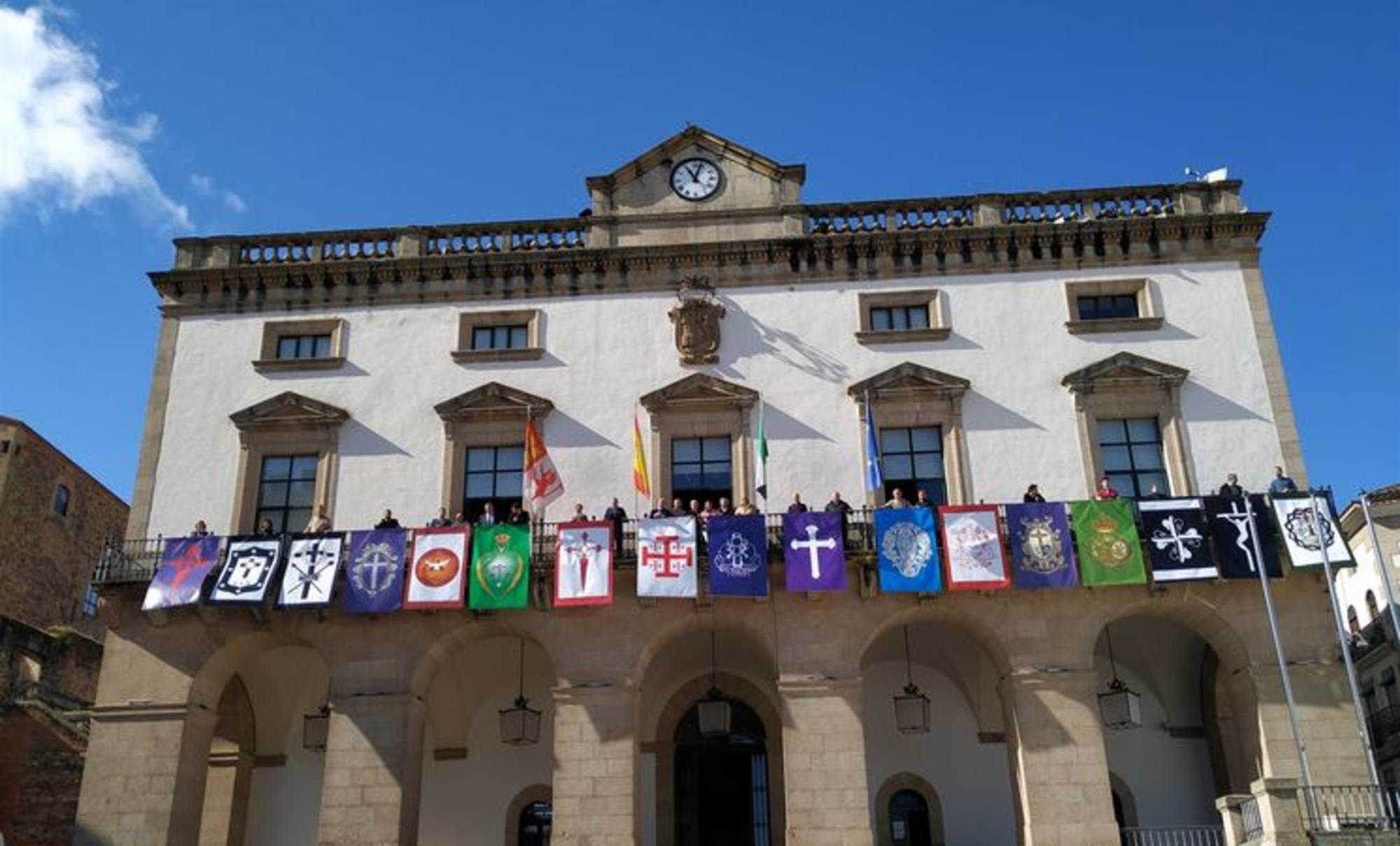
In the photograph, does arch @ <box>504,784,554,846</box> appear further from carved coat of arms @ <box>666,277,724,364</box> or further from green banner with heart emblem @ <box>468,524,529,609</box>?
carved coat of arms @ <box>666,277,724,364</box>

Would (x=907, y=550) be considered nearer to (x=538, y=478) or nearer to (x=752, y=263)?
(x=538, y=478)

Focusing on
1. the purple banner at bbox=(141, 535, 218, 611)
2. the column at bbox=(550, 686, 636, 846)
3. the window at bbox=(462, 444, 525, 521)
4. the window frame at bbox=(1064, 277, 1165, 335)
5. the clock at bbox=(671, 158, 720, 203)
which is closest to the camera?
the column at bbox=(550, 686, 636, 846)

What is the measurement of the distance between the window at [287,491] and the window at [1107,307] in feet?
48.5

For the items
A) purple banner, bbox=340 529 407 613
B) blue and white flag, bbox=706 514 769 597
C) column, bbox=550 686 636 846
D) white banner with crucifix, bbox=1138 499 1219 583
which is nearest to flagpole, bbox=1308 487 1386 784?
white banner with crucifix, bbox=1138 499 1219 583

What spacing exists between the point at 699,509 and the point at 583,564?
7.87ft

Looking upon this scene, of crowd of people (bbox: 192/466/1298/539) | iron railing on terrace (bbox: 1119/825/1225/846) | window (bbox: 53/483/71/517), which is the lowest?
iron railing on terrace (bbox: 1119/825/1225/846)

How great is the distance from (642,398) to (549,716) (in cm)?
626

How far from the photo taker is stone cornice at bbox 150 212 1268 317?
2412 centimetres

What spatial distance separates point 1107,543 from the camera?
20.6 metres

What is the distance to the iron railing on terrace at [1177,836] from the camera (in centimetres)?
2027

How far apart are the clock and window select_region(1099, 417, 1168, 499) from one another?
29.2ft

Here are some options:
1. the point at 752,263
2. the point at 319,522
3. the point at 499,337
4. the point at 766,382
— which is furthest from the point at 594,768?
the point at 752,263

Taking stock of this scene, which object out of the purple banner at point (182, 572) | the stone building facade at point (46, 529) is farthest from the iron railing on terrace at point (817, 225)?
the stone building facade at point (46, 529)

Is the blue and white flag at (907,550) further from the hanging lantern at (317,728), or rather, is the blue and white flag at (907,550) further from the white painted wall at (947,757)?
the hanging lantern at (317,728)
